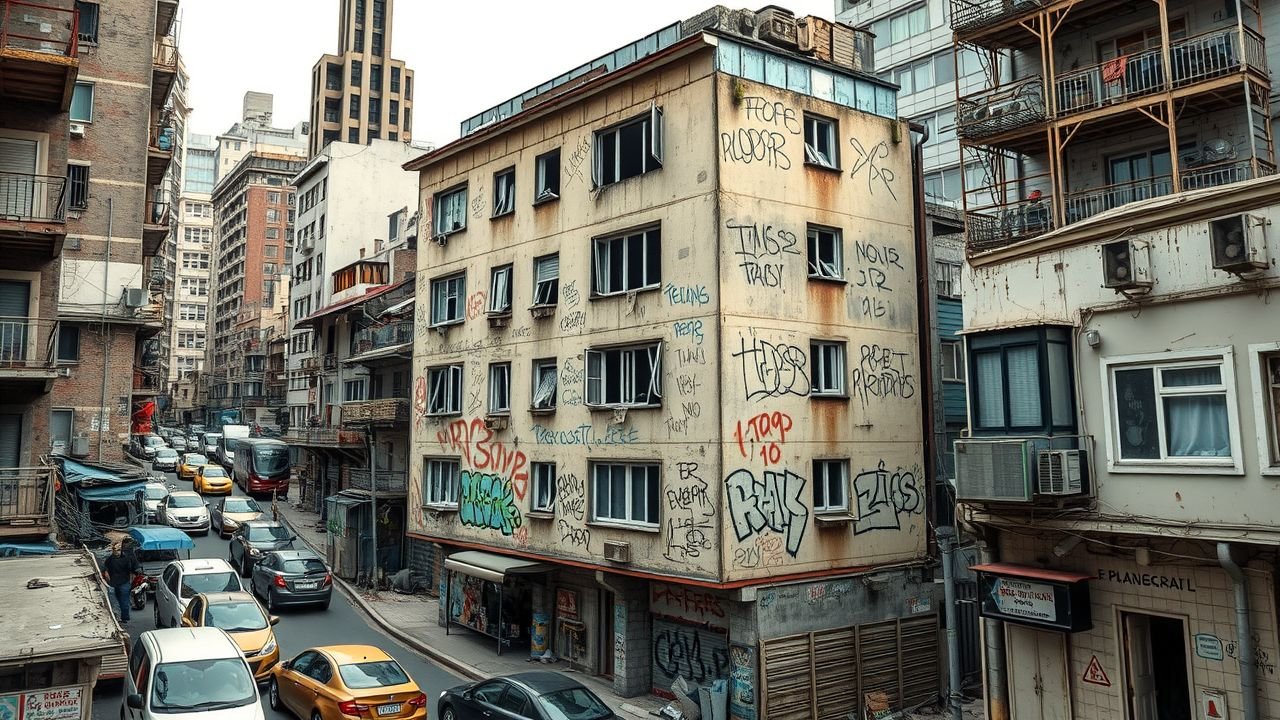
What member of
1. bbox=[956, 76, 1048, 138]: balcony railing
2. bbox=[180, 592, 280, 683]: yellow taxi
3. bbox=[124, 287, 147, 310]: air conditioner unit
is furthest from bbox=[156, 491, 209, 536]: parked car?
bbox=[956, 76, 1048, 138]: balcony railing

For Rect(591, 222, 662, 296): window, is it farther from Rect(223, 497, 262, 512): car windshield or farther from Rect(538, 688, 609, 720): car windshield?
Rect(223, 497, 262, 512): car windshield

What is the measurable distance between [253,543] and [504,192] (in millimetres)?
15499

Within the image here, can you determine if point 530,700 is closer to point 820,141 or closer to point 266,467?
point 820,141

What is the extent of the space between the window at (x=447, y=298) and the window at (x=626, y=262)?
609 cm

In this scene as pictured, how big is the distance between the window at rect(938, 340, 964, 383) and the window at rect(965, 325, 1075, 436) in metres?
7.75

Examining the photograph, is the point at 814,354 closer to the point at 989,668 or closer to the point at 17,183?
the point at 989,668

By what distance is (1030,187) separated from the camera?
73.9 feet

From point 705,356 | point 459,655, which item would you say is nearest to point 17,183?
point 459,655

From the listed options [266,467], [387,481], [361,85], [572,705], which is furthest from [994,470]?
[361,85]

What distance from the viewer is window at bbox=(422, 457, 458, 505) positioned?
977 inches

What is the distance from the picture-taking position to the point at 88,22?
30.6m

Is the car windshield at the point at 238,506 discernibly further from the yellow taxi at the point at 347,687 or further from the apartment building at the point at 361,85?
the apartment building at the point at 361,85

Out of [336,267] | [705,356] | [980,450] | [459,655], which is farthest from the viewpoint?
[336,267]

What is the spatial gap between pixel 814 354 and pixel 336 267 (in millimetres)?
38096
